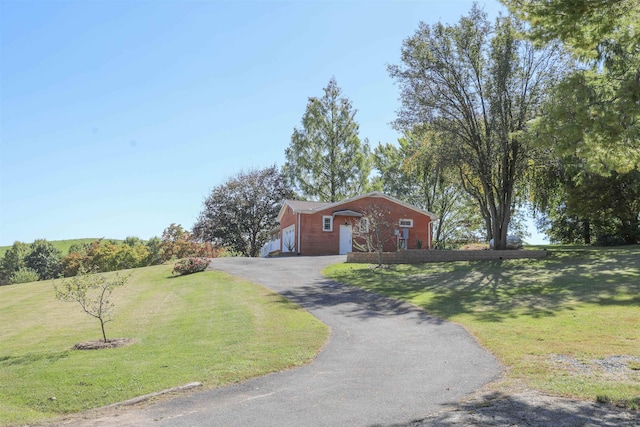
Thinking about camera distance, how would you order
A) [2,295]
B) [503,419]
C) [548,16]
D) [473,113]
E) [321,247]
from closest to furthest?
1. [503,419]
2. [548,16]
3. [2,295]
4. [473,113]
5. [321,247]

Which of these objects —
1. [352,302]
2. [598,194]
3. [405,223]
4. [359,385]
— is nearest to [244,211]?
[405,223]

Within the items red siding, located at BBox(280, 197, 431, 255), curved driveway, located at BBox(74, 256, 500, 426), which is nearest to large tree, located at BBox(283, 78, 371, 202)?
red siding, located at BBox(280, 197, 431, 255)

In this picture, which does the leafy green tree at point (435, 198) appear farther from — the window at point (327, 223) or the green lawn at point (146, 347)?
the green lawn at point (146, 347)

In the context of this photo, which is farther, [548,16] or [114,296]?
[114,296]

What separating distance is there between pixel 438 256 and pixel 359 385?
894 inches

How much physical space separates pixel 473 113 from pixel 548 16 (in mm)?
21005

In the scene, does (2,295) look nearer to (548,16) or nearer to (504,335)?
(504,335)

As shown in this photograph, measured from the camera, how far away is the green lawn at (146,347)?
311 inches

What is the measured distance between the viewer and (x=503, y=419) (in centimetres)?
580

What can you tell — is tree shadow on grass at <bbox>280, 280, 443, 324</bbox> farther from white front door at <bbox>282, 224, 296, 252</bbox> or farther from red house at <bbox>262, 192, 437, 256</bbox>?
white front door at <bbox>282, 224, 296, 252</bbox>

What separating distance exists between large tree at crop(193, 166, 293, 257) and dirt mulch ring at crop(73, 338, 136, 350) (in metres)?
41.9

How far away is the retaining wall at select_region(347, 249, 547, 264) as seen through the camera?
1134 inches

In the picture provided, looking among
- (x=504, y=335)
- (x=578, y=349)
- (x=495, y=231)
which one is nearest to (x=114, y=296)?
(x=504, y=335)

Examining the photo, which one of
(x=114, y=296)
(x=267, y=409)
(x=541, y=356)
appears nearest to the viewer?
(x=267, y=409)
